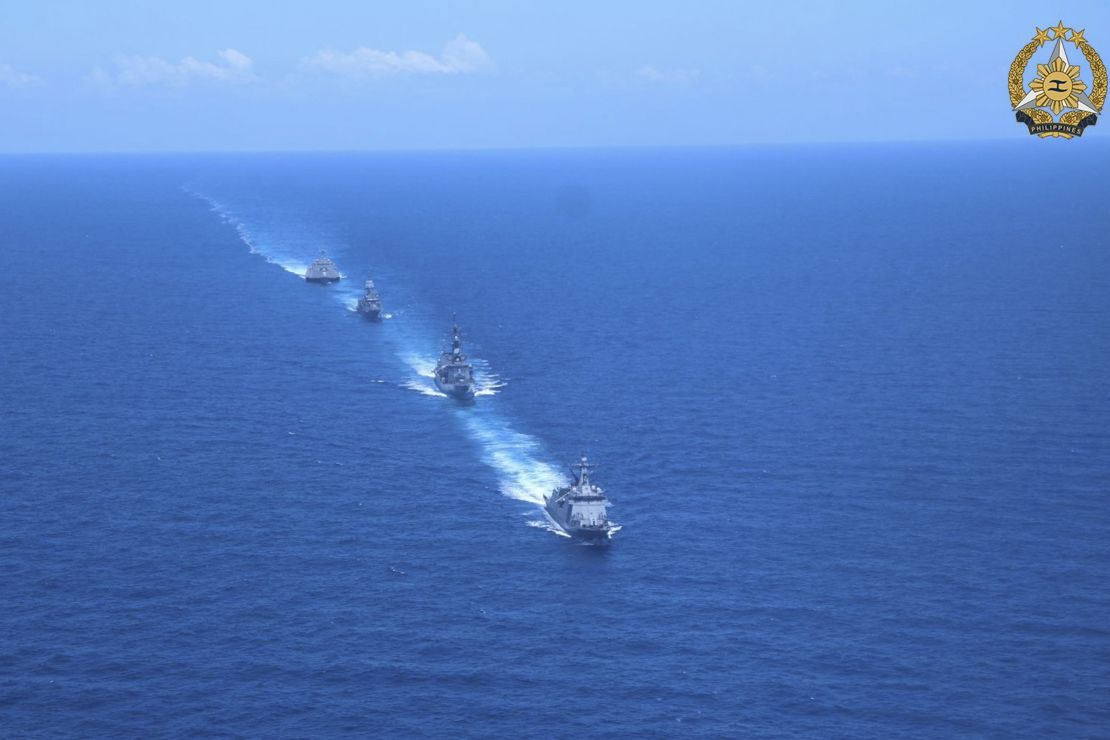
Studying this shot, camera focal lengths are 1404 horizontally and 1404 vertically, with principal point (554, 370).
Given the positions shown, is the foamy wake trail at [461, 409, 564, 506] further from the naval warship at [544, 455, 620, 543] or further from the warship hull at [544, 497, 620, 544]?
the warship hull at [544, 497, 620, 544]

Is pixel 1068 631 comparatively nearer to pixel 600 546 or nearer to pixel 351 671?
pixel 600 546

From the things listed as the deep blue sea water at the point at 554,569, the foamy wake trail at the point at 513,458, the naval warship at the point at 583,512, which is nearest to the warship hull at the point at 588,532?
the naval warship at the point at 583,512

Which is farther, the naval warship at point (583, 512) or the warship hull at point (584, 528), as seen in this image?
the naval warship at point (583, 512)

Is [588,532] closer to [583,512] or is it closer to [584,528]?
[584,528]

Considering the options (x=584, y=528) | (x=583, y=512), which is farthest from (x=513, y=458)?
(x=584, y=528)

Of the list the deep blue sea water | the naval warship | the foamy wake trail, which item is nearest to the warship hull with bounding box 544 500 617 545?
the naval warship

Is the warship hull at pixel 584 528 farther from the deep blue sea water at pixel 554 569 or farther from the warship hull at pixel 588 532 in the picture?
the deep blue sea water at pixel 554 569
